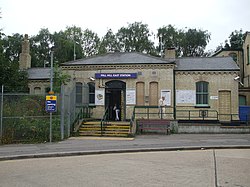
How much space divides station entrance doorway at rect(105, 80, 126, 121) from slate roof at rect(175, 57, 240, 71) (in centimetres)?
520

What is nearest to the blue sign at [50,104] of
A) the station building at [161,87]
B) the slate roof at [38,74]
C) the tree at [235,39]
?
the station building at [161,87]

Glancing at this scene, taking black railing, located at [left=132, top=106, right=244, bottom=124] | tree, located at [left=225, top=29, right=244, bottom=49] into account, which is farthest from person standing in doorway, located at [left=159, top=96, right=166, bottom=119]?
tree, located at [left=225, top=29, right=244, bottom=49]

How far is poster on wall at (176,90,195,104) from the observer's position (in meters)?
23.2

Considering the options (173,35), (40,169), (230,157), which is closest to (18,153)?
(40,169)

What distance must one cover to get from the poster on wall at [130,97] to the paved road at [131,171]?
11975 millimetres

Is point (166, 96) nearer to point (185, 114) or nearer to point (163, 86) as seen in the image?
point (163, 86)

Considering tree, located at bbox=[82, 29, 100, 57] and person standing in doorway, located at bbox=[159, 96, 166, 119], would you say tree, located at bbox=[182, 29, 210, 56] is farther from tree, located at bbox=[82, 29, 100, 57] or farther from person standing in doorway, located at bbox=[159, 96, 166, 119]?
person standing in doorway, located at bbox=[159, 96, 166, 119]

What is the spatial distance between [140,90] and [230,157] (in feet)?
42.7

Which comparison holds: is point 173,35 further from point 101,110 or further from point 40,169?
point 40,169

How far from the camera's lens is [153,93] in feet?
75.1

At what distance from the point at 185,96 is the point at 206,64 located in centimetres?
387

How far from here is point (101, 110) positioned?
76.5 ft

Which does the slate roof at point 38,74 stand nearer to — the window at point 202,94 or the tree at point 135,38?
the window at point 202,94

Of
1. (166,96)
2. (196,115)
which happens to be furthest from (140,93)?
(196,115)
